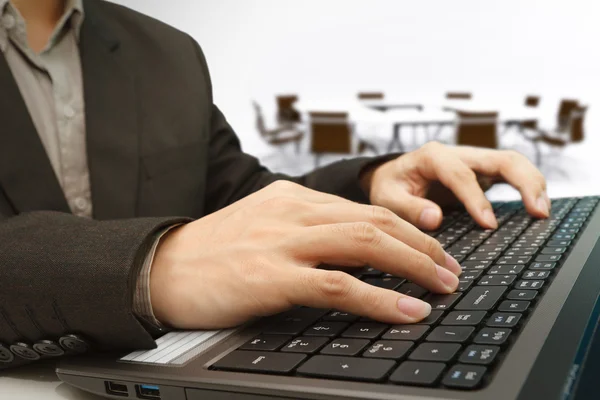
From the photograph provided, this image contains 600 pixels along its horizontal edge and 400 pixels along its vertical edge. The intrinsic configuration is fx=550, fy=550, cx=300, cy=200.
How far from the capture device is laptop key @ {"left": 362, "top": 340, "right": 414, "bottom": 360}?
1.19 ft

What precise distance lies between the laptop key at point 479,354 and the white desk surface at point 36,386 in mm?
271

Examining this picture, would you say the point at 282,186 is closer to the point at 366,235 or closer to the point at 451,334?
the point at 366,235

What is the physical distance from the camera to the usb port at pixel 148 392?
0.38m

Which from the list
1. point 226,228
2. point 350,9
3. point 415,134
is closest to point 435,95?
point 415,134

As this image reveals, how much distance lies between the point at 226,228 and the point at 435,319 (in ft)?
0.70

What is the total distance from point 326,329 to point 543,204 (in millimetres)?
508

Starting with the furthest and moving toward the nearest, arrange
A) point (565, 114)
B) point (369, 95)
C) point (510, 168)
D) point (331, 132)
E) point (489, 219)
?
point (369, 95) < point (565, 114) < point (331, 132) < point (510, 168) < point (489, 219)

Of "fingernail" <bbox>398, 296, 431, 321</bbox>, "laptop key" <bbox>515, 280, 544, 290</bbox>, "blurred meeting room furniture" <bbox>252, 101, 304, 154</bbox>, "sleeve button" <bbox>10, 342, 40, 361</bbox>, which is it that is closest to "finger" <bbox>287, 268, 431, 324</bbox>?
"fingernail" <bbox>398, 296, 431, 321</bbox>

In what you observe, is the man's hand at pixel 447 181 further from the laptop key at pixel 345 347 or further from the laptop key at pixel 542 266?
the laptop key at pixel 345 347

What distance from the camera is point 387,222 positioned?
1.72 ft

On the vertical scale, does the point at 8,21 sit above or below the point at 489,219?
above

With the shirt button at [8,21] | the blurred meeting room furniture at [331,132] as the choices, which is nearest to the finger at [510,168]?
the shirt button at [8,21]

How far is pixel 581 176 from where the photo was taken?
5156 millimetres

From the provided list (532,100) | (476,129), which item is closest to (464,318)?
(476,129)
